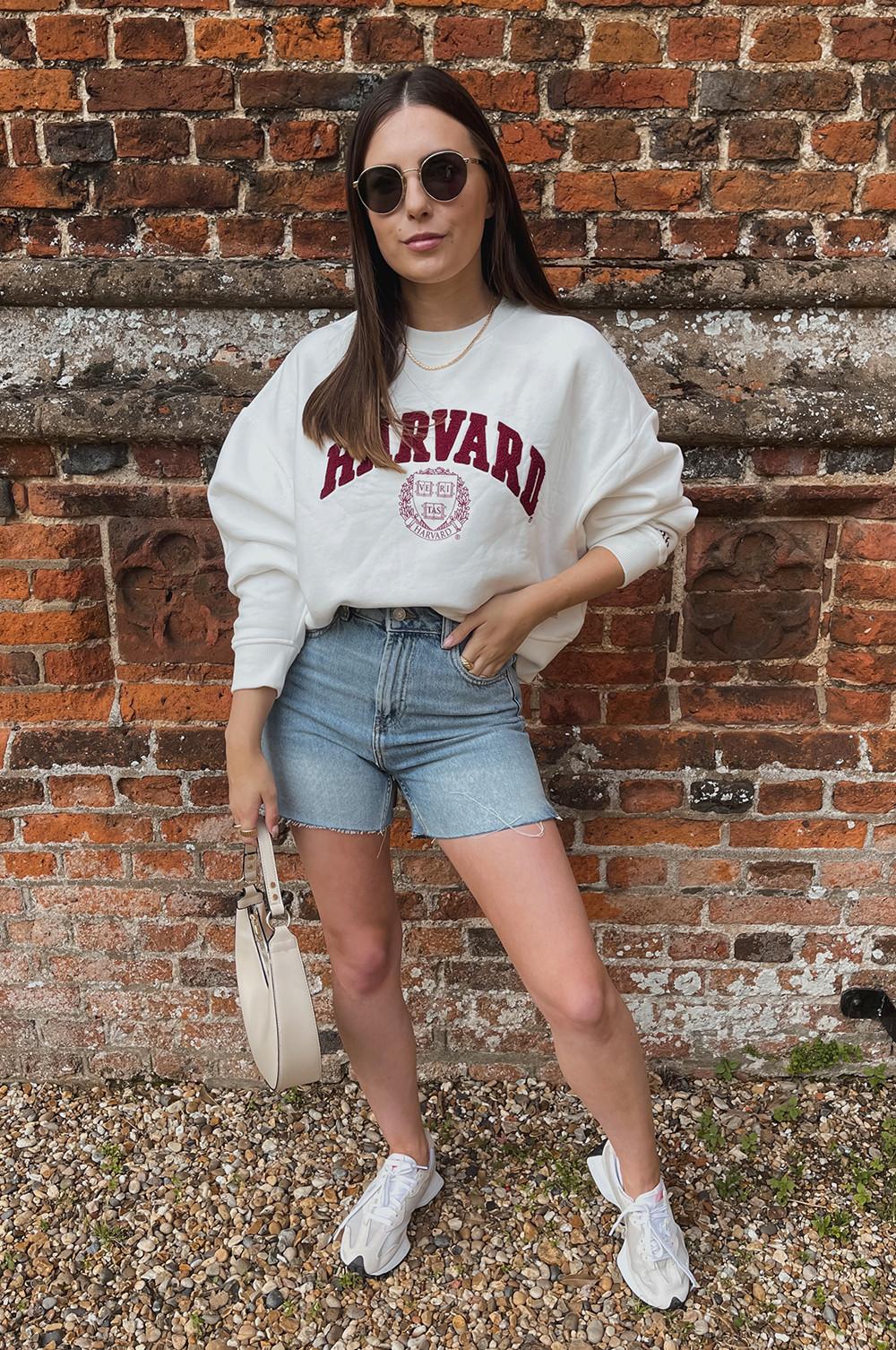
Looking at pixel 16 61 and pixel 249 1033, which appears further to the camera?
pixel 16 61

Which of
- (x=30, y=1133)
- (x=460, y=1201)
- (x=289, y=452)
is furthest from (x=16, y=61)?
(x=460, y=1201)

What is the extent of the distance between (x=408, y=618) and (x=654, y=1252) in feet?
4.69

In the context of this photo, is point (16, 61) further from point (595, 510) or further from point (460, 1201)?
point (460, 1201)

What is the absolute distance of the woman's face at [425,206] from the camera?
172 centimetres

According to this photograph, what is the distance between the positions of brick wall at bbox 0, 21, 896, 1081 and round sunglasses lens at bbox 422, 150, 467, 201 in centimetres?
65

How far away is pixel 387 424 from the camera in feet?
5.95

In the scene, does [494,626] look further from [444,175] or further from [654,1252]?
[654,1252]

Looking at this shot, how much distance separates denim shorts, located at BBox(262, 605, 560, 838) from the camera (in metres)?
1.87

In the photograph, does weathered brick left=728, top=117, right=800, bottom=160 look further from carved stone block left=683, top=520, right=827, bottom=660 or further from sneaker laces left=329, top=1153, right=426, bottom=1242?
sneaker laces left=329, top=1153, right=426, bottom=1242

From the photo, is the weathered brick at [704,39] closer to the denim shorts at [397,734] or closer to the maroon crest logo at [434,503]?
the maroon crest logo at [434,503]

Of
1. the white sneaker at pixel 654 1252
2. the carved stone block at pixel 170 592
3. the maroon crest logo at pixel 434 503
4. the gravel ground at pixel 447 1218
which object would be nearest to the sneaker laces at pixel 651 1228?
the white sneaker at pixel 654 1252

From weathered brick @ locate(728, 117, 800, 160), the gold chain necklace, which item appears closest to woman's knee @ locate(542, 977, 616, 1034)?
the gold chain necklace

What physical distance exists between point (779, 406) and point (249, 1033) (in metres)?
1.77

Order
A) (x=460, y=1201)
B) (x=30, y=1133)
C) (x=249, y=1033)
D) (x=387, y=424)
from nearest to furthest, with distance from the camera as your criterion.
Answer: (x=387, y=424) < (x=249, y=1033) < (x=460, y=1201) < (x=30, y=1133)
